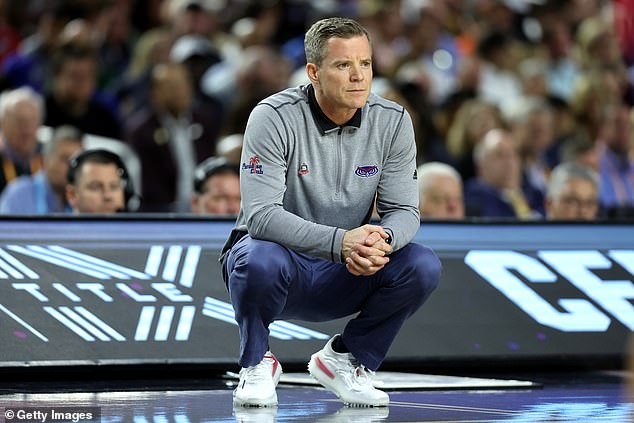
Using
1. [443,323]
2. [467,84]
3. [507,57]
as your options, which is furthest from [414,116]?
[443,323]

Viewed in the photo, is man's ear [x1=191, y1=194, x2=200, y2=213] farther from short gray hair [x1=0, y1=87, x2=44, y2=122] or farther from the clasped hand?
the clasped hand

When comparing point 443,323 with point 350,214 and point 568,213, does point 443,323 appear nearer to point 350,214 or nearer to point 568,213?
point 350,214

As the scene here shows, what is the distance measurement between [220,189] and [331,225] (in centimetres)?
245

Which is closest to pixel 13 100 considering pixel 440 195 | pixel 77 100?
pixel 77 100

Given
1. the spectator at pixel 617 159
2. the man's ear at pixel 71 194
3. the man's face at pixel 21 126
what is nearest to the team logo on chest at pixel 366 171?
the man's ear at pixel 71 194

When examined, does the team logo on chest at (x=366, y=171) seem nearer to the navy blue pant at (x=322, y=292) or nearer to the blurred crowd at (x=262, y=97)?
the navy blue pant at (x=322, y=292)

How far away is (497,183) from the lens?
9.25 m

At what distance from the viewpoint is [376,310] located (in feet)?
16.7

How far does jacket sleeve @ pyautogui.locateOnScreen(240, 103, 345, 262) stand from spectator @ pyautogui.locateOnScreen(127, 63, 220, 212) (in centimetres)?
450

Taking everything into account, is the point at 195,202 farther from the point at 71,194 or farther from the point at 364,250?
the point at 364,250

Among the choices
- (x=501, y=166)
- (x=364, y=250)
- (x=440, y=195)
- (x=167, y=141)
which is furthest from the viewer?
(x=167, y=141)

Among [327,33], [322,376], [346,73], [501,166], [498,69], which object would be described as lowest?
[322,376]

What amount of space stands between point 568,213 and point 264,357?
151 inches

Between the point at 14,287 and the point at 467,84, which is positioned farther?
the point at 467,84
